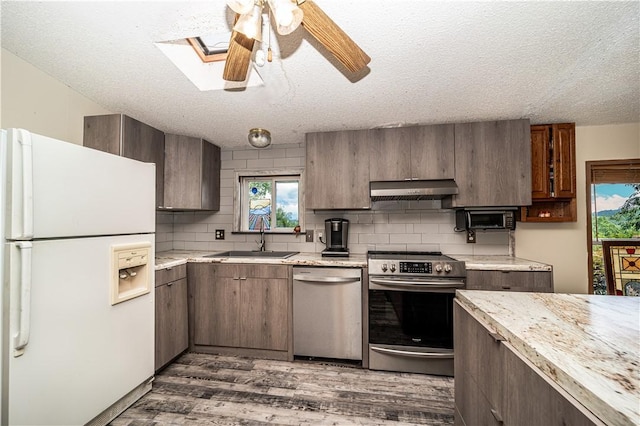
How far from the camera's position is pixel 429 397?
6.28 ft

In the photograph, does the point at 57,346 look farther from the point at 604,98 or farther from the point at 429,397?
the point at 604,98

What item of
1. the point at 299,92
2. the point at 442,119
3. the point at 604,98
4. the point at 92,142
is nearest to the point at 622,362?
the point at 299,92

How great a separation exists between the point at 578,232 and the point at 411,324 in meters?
2.06

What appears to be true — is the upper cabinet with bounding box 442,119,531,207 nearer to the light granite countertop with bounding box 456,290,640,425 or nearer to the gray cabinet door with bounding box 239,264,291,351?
the light granite countertop with bounding box 456,290,640,425

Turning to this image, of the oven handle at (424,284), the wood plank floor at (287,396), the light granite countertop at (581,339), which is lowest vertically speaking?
the wood plank floor at (287,396)

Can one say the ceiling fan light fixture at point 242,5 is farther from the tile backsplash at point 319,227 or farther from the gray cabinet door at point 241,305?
the tile backsplash at point 319,227

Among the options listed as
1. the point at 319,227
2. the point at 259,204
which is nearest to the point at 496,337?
the point at 319,227

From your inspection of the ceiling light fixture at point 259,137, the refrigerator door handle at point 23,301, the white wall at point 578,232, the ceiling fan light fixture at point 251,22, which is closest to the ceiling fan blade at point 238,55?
the ceiling fan light fixture at point 251,22

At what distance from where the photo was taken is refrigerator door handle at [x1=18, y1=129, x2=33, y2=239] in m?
1.17

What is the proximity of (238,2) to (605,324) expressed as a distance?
1.74 m

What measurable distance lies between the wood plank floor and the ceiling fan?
213 cm

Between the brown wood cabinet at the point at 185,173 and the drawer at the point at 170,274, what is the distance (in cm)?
70

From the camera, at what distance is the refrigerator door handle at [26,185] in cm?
117

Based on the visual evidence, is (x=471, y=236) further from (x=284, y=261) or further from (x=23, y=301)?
(x=23, y=301)
